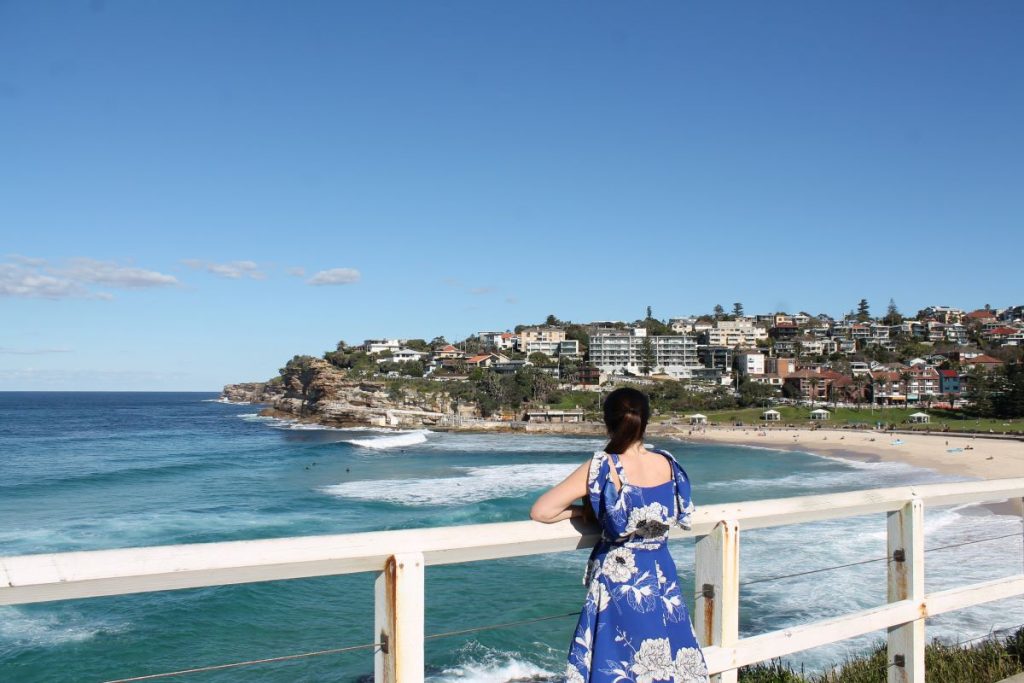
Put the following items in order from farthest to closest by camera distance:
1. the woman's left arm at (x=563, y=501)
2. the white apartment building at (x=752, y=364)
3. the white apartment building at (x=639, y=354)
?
1. the white apartment building at (x=639, y=354)
2. the white apartment building at (x=752, y=364)
3. the woman's left arm at (x=563, y=501)

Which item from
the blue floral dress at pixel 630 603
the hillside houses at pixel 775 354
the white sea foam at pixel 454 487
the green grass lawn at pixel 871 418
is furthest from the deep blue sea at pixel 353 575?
the hillside houses at pixel 775 354

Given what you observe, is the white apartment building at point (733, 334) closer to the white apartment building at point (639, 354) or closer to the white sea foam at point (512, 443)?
the white apartment building at point (639, 354)

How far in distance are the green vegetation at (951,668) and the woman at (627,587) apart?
1703 millimetres

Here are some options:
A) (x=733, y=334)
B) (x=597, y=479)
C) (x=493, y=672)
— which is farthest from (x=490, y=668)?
(x=733, y=334)

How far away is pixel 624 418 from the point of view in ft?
8.11

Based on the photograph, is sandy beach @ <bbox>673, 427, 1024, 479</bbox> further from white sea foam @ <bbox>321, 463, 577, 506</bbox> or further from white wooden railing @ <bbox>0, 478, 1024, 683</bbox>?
white wooden railing @ <bbox>0, 478, 1024, 683</bbox>

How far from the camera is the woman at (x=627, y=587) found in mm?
2250

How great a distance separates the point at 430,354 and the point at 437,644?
432 feet

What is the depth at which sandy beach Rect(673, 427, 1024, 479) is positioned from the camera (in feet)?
146

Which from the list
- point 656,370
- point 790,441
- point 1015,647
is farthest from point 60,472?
point 656,370

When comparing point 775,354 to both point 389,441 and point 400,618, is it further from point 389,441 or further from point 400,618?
point 400,618

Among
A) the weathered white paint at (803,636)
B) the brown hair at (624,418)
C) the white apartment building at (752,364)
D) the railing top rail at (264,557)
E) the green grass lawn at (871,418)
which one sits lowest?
the green grass lawn at (871,418)

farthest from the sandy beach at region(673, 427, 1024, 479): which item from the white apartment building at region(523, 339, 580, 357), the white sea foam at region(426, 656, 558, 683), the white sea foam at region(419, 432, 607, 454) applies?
the white apartment building at region(523, 339, 580, 357)

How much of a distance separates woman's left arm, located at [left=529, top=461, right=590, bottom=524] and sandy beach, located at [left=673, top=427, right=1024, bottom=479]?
41745mm
